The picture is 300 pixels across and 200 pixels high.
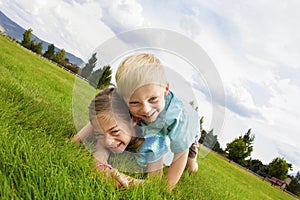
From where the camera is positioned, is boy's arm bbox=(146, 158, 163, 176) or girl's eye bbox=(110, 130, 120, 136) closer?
girl's eye bbox=(110, 130, 120, 136)

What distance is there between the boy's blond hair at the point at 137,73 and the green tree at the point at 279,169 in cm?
3576

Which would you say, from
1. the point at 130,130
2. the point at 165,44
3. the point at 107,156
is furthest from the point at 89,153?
the point at 165,44

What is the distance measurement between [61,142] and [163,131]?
0.67 m

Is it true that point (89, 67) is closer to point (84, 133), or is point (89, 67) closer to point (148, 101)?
point (148, 101)

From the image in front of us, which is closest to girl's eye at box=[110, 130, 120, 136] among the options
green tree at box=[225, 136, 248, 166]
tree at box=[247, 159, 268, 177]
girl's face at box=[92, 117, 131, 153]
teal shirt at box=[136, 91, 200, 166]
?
girl's face at box=[92, 117, 131, 153]

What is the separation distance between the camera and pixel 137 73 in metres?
1.64

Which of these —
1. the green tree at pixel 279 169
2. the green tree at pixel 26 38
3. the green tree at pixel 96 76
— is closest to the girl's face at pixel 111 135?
the green tree at pixel 96 76

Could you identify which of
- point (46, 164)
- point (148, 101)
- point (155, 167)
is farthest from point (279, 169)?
point (46, 164)

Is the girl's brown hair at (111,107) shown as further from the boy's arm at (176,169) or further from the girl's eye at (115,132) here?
the boy's arm at (176,169)

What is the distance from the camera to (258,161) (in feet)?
144

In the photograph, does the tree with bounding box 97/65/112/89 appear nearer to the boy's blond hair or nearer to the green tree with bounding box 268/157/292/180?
the boy's blond hair

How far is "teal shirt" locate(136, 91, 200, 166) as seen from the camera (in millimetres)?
1965

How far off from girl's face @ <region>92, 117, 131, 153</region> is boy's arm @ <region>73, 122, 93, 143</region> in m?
0.14

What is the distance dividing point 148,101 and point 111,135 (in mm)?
433
